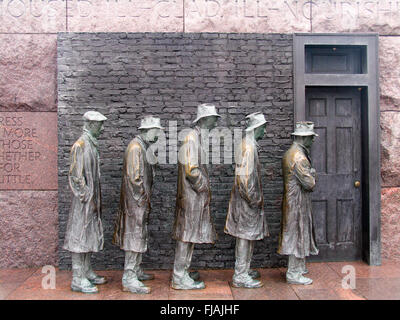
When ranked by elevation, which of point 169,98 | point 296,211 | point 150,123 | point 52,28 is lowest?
point 296,211

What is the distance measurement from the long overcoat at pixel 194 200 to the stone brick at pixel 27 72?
2646mm

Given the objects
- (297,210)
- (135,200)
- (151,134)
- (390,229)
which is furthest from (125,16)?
(390,229)

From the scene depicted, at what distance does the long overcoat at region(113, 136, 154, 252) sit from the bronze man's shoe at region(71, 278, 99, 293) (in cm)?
66

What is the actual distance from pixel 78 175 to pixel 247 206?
2181mm

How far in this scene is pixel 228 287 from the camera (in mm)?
5379

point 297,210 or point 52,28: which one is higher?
point 52,28

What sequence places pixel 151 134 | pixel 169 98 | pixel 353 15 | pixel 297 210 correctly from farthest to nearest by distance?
1. pixel 353 15
2. pixel 169 98
3. pixel 297 210
4. pixel 151 134

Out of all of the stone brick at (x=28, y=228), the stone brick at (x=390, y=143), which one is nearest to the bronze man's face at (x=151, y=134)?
the stone brick at (x=28, y=228)

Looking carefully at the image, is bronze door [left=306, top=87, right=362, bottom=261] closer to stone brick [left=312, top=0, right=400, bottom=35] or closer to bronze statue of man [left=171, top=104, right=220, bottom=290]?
stone brick [left=312, top=0, right=400, bottom=35]

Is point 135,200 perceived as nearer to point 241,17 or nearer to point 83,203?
point 83,203

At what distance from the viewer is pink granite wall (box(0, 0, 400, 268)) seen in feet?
20.9

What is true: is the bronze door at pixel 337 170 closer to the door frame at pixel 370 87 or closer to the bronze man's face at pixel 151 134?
the door frame at pixel 370 87

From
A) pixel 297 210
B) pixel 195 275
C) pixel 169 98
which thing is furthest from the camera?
Result: pixel 169 98

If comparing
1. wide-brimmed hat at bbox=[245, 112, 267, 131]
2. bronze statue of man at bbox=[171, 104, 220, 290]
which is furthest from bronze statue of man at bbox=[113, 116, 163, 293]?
wide-brimmed hat at bbox=[245, 112, 267, 131]
